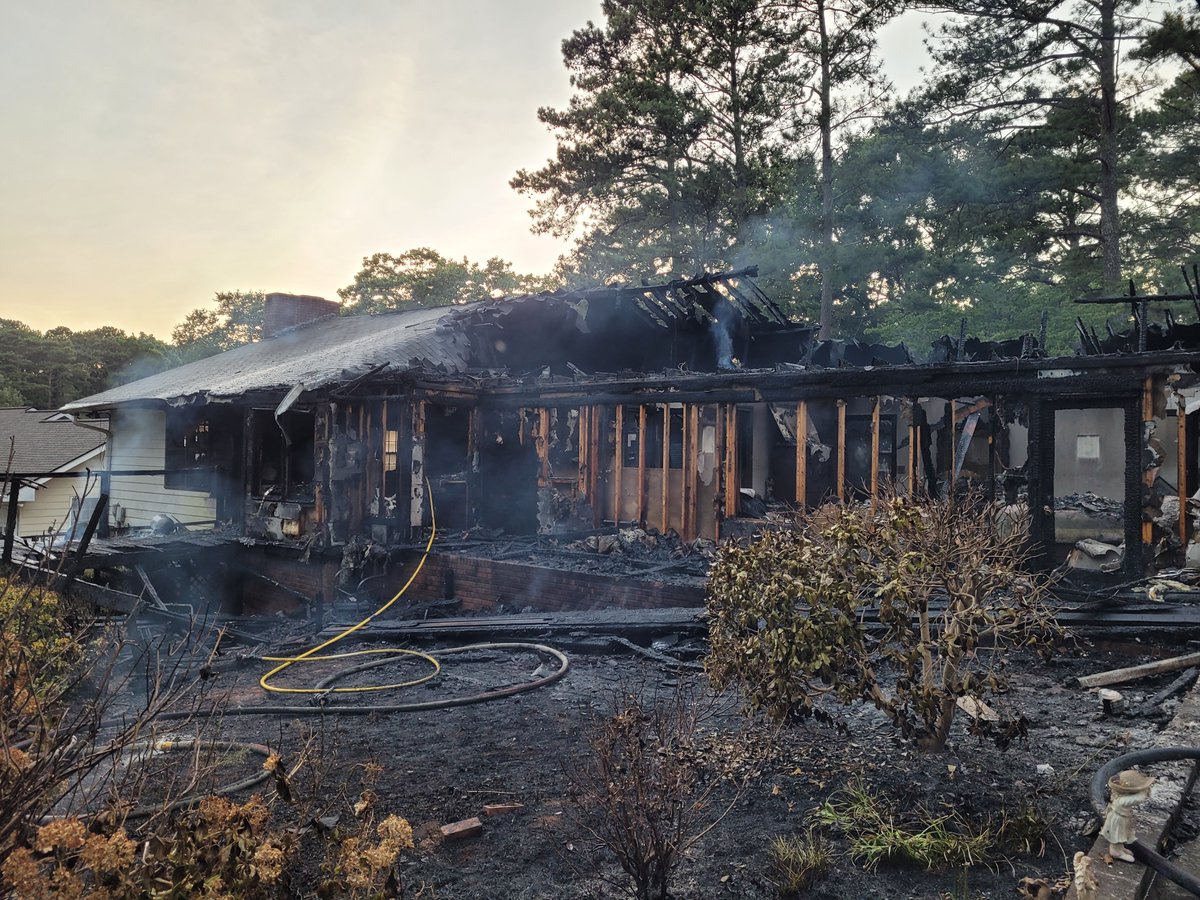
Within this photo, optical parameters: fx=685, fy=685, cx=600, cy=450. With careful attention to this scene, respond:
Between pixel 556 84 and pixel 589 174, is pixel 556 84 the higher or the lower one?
the higher one

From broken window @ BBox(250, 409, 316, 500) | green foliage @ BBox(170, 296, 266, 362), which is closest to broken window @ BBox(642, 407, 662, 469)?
broken window @ BBox(250, 409, 316, 500)

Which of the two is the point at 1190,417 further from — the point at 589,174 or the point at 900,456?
the point at 589,174

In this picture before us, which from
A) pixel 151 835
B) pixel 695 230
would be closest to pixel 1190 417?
pixel 151 835

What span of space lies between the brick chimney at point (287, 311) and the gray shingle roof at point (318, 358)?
46.2 inches

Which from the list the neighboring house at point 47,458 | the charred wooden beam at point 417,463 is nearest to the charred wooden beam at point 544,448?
the charred wooden beam at point 417,463

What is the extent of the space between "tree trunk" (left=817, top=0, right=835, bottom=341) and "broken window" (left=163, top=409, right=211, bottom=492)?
1754cm

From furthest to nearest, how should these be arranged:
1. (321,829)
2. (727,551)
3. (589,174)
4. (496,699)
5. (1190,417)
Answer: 1. (589,174)
2. (1190,417)
3. (496,699)
4. (727,551)
5. (321,829)

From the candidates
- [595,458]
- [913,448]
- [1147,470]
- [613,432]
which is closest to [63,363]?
[595,458]

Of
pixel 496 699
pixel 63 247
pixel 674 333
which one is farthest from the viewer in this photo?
pixel 674 333

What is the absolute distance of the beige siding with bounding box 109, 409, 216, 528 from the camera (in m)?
16.7

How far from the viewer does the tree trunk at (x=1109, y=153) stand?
1741 cm

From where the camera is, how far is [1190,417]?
37.7 feet

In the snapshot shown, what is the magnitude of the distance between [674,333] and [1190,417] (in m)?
10.3

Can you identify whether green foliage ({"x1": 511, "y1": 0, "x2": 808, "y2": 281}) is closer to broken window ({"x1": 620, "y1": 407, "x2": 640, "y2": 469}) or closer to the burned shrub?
broken window ({"x1": 620, "y1": 407, "x2": 640, "y2": 469})
